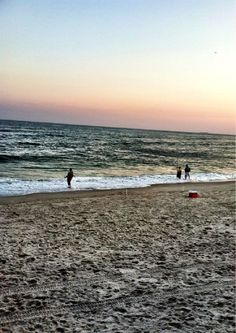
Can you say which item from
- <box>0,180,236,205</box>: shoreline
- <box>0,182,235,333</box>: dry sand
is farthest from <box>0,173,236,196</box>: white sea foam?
<box>0,182,235,333</box>: dry sand

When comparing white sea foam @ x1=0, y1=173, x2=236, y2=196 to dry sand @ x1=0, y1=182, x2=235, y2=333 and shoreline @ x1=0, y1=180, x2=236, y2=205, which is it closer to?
shoreline @ x1=0, y1=180, x2=236, y2=205

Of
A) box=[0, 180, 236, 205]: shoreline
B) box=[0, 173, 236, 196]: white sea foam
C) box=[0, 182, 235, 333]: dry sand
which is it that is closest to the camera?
box=[0, 182, 235, 333]: dry sand

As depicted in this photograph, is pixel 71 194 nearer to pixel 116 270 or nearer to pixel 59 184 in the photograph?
pixel 59 184

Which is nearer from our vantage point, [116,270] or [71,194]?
[116,270]

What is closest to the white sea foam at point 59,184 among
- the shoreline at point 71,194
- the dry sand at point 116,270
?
the shoreline at point 71,194

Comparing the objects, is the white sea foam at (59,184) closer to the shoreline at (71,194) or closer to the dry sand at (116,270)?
the shoreline at (71,194)

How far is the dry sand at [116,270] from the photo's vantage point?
6.01 metres

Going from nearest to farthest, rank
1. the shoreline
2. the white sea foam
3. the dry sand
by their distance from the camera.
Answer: the dry sand
the shoreline
the white sea foam

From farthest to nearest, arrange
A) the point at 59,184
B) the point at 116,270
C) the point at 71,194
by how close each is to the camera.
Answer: the point at 59,184 < the point at 71,194 < the point at 116,270

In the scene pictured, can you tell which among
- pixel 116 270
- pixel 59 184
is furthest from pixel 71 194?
Result: pixel 116 270

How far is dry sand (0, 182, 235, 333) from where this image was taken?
19.7 ft

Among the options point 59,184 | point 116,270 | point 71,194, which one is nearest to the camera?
point 116,270

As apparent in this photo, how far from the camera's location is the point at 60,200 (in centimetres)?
1666

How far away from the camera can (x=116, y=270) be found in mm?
8016
